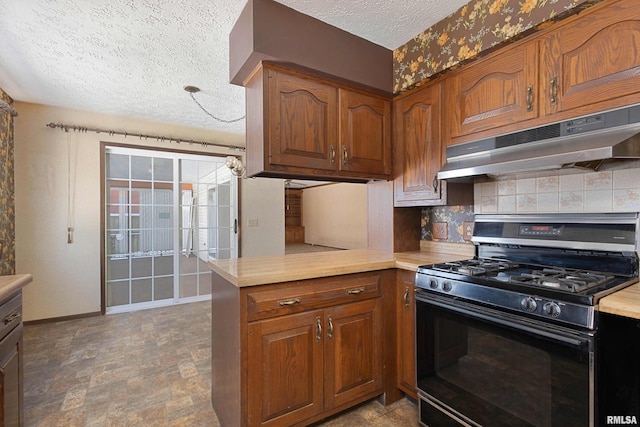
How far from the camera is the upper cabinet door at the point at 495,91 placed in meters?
1.56

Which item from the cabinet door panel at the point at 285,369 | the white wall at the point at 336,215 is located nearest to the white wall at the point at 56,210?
the cabinet door panel at the point at 285,369

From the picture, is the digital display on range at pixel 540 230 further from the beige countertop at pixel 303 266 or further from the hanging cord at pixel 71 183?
the hanging cord at pixel 71 183

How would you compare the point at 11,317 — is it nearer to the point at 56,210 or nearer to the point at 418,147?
the point at 418,147

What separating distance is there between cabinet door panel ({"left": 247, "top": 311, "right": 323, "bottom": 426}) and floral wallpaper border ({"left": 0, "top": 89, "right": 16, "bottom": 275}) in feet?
9.94

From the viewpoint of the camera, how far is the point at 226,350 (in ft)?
5.16

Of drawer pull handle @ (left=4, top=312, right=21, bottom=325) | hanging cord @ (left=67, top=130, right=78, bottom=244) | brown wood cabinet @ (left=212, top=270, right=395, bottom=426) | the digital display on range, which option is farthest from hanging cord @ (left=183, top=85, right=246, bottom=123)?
the digital display on range

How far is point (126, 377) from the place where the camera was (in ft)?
7.37

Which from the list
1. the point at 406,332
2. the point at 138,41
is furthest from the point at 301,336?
the point at 138,41

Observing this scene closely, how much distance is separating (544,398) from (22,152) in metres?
4.83

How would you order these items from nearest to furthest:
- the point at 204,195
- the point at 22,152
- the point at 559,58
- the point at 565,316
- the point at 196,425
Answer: the point at 565,316 → the point at 559,58 → the point at 196,425 → the point at 22,152 → the point at 204,195

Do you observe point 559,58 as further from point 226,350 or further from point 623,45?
point 226,350

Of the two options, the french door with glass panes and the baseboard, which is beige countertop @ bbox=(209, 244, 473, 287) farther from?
the baseboard

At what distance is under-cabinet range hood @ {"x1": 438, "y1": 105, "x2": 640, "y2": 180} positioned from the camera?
122cm

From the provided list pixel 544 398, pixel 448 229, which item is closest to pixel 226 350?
pixel 544 398
